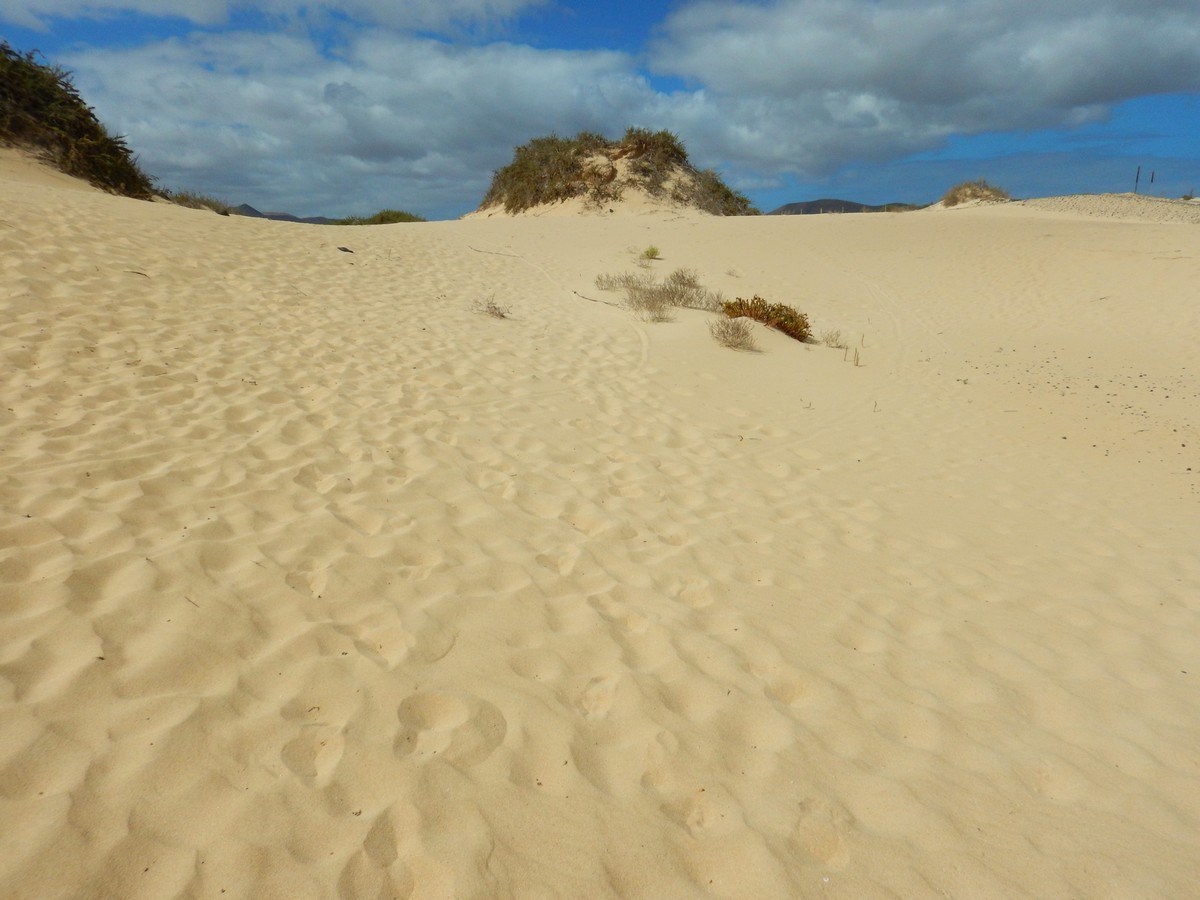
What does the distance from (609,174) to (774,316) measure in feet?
59.8

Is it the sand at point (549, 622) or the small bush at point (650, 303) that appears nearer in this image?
the sand at point (549, 622)

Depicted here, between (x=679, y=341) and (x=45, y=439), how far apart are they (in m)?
6.73

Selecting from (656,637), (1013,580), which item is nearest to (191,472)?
(656,637)

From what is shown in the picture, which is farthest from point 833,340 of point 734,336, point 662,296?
point 662,296

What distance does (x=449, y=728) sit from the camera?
2242 millimetres

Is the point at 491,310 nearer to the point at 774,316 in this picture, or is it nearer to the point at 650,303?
the point at 650,303

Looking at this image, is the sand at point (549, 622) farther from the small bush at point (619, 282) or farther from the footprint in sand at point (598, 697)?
the small bush at point (619, 282)

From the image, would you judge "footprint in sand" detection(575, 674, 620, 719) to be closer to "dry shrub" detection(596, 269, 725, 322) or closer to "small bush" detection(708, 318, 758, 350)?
"small bush" detection(708, 318, 758, 350)

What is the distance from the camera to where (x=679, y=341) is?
28.2ft

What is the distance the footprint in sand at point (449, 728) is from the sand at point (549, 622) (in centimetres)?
1

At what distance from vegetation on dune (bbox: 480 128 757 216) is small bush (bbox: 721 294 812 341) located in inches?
652

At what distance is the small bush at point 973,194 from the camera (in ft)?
99.2

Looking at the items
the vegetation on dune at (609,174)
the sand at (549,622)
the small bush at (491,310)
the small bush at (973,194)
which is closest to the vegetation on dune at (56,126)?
the sand at (549,622)

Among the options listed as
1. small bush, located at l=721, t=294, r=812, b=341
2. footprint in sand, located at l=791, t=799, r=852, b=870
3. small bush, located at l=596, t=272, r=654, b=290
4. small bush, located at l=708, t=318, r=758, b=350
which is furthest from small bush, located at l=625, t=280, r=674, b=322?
footprint in sand, located at l=791, t=799, r=852, b=870
